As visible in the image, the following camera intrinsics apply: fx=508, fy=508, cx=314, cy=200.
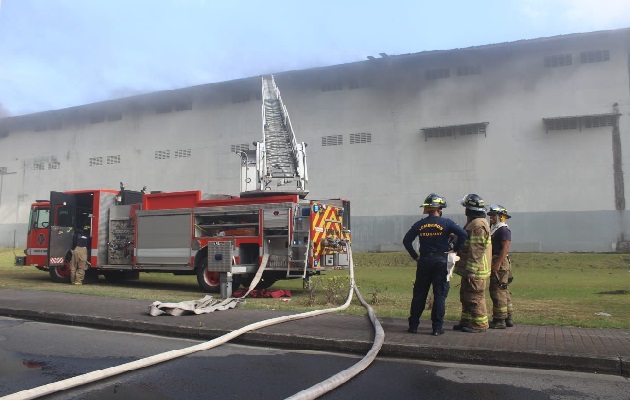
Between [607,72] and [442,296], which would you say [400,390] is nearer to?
[442,296]

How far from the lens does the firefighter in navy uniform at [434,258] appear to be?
5.70 m

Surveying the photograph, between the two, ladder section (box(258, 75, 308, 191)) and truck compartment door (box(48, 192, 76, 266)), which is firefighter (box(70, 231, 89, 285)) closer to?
truck compartment door (box(48, 192, 76, 266))

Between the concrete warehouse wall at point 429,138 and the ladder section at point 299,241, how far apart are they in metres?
18.8

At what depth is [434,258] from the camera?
5.77m

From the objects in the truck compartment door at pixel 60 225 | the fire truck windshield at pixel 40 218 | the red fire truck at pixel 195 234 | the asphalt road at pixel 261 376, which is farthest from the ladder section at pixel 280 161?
the asphalt road at pixel 261 376

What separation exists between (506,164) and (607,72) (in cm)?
661

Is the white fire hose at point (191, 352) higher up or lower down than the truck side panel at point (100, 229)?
lower down

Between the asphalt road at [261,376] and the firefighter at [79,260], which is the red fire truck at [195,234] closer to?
the firefighter at [79,260]

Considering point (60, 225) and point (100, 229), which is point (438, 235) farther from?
point (60, 225)

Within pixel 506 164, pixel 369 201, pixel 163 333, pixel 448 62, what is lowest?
pixel 163 333

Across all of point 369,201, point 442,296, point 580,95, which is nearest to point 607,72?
point 580,95

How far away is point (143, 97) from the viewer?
117 ft

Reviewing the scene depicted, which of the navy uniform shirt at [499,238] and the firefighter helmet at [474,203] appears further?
the navy uniform shirt at [499,238]

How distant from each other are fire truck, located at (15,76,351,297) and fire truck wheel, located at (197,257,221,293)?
2cm
